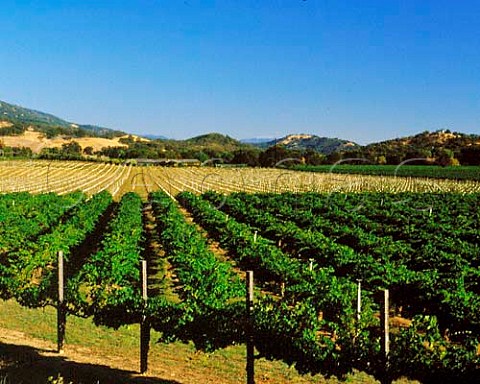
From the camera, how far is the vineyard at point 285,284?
7.71 metres

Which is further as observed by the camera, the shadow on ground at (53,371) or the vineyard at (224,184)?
the vineyard at (224,184)

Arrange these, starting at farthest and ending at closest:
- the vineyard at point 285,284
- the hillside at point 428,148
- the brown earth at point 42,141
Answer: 1. the brown earth at point 42,141
2. the hillside at point 428,148
3. the vineyard at point 285,284

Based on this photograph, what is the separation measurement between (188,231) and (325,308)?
11352 millimetres

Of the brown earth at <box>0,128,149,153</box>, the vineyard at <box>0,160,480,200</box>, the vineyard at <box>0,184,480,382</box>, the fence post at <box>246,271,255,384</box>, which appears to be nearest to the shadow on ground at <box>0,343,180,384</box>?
the vineyard at <box>0,184,480,382</box>

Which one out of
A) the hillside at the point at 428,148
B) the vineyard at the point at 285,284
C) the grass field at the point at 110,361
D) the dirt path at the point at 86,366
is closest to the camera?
the vineyard at the point at 285,284

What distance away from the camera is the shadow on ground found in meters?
8.53

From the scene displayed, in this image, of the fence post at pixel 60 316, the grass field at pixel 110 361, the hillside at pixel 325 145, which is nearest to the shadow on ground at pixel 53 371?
the grass field at pixel 110 361

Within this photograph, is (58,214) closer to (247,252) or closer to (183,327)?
(247,252)

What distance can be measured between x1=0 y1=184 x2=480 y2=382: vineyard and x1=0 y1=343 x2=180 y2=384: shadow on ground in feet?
2.82

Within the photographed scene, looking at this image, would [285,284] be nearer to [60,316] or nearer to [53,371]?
[60,316]

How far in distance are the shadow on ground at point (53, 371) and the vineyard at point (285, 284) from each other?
0.86 meters

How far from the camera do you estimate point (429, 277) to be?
12977mm

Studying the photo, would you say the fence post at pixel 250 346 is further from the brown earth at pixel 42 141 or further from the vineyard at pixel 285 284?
the brown earth at pixel 42 141

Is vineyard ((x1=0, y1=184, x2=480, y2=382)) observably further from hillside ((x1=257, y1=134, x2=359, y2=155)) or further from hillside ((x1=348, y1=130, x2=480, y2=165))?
hillside ((x1=257, y1=134, x2=359, y2=155))
